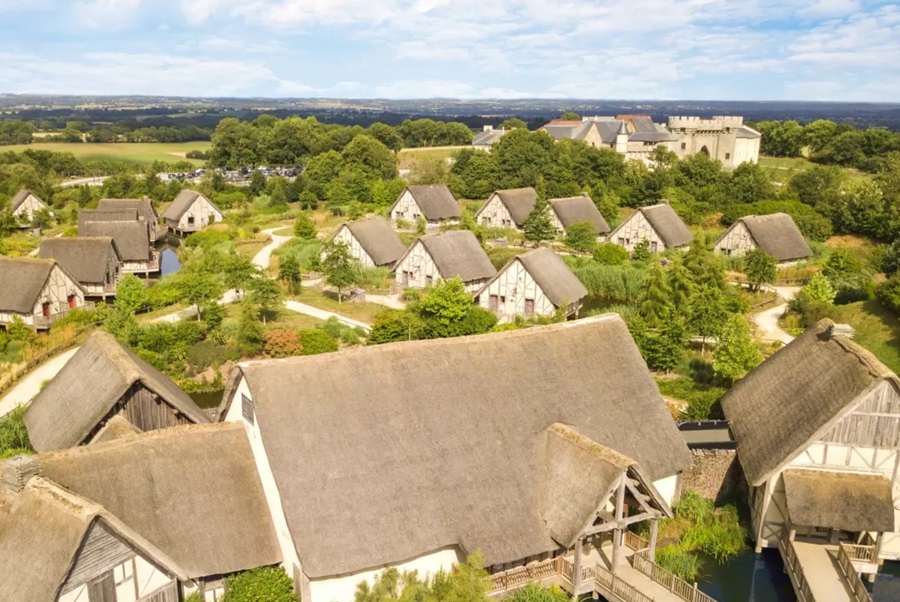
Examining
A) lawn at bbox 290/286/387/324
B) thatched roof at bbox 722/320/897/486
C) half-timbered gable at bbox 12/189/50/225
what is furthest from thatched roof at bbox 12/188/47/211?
thatched roof at bbox 722/320/897/486

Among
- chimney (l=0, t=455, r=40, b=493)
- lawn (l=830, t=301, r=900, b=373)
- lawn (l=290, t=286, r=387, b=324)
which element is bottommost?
lawn (l=290, t=286, r=387, b=324)

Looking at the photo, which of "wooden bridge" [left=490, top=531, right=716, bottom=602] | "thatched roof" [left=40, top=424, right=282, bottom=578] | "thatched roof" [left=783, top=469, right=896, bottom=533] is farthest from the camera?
"thatched roof" [left=783, top=469, right=896, bottom=533]

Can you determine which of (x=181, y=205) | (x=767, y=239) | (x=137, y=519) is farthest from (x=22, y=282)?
(x=767, y=239)

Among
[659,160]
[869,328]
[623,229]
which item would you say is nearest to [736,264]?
[623,229]

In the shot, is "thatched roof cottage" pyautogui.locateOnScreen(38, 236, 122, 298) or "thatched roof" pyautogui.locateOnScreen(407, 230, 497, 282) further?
"thatched roof cottage" pyautogui.locateOnScreen(38, 236, 122, 298)

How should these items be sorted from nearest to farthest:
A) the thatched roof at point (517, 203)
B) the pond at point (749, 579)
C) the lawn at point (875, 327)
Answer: the pond at point (749, 579)
the lawn at point (875, 327)
the thatched roof at point (517, 203)

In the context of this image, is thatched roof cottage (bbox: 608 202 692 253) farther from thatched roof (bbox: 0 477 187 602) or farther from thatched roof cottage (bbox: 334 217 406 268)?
thatched roof (bbox: 0 477 187 602)

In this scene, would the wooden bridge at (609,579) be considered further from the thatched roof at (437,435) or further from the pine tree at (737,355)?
the pine tree at (737,355)

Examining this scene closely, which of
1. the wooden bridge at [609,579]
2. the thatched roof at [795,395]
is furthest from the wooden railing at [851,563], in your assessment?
the wooden bridge at [609,579]
